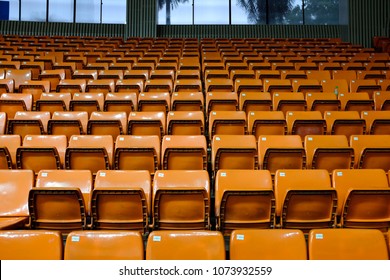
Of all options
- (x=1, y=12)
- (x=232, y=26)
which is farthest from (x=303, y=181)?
(x=1, y=12)

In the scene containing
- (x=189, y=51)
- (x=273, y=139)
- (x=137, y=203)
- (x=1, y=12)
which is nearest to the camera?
(x=137, y=203)

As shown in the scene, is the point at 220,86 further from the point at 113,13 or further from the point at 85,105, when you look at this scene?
the point at 113,13

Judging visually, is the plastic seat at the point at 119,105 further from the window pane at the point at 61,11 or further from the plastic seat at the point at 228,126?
the window pane at the point at 61,11

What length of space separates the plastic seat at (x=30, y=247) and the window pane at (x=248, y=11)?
12.1m

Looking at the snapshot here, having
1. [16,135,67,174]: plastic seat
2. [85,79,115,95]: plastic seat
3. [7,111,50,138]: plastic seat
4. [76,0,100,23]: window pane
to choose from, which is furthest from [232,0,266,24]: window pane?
[16,135,67,174]: plastic seat

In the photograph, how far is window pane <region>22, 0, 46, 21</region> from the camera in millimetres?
13461

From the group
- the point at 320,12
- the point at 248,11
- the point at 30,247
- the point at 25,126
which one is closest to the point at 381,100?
the point at 25,126

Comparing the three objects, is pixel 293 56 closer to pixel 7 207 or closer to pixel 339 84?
pixel 339 84

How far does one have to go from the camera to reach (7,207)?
313 centimetres

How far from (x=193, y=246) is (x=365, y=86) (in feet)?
15.5

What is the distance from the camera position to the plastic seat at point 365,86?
6.02m

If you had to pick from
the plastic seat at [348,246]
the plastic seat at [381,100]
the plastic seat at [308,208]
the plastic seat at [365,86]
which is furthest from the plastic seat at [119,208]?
the plastic seat at [365,86]

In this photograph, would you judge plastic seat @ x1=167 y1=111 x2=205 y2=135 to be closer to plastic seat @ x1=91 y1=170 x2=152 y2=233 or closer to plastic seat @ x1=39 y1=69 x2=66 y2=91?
plastic seat @ x1=91 y1=170 x2=152 y2=233
